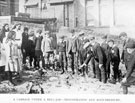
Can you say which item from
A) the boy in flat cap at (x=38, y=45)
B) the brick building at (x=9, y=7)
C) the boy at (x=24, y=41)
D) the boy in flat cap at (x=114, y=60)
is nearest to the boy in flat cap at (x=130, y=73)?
the boy in flat cap at (x=114, y=60)

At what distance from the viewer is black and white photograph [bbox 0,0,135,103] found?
1.93 meters

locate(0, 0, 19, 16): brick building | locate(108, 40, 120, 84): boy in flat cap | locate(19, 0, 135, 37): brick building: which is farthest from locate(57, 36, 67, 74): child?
locate(0, 0, 19, 16): brick building

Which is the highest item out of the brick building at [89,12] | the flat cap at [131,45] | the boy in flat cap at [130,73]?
the brick building at [89,12]

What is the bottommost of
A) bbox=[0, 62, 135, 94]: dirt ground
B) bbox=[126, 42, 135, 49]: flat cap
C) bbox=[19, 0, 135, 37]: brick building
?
bbox=[0, 62, 135, 94]: dirt ground

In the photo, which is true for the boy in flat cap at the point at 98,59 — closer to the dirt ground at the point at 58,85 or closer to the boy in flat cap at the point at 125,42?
the dirt ground at the point at 58,85

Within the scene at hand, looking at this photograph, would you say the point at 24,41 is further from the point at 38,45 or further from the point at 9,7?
the point at 9,7

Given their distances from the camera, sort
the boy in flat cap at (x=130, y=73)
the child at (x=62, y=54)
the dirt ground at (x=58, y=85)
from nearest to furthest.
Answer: the boy in flat cap at (x=130, y=73), the dirt ground at (x=58, y=85), the child at (x=62, y=54)

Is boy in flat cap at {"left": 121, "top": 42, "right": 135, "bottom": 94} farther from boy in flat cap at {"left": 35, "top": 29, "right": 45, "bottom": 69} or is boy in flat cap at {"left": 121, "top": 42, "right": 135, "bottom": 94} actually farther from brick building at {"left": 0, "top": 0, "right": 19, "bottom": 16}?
brick building at {"left": 0, "top": 0, "right": 19, "bottom": 16}

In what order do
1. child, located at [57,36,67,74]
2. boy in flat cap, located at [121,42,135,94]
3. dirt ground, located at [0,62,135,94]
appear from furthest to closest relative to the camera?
1. child, located at [57,36,67,74]
2. dirt ground, located at [0,62,135,94]
3. boy in flat cap, located at [121,42,135,94]

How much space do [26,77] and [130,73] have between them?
0.95m

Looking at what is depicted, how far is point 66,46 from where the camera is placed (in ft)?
6.87

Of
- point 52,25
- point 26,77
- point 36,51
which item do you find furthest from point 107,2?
point 26,77

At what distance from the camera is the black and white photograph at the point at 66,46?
193cm

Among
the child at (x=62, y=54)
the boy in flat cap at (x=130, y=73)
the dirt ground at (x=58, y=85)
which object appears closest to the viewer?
the boy in flat cap at (x=130, y=73)
